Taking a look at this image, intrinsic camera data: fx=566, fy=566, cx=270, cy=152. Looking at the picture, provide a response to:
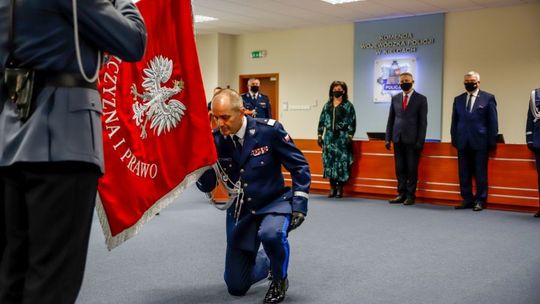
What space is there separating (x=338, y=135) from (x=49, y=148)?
6216 millimetres

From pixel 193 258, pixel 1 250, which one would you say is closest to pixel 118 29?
pixel 1 250

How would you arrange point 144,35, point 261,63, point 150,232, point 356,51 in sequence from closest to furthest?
point 144,35 < point 150,232 < point 356,51 < point 261,63

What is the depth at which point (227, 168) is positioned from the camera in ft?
9.95

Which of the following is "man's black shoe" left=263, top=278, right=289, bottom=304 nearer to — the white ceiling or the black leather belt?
the black leather belt

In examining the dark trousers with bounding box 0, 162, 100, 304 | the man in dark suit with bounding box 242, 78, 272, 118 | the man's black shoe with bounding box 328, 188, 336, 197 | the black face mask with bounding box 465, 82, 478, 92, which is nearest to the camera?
the dark trousers with bounding box 0, 162, 100, 304

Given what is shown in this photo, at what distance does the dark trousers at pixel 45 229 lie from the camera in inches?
49.3

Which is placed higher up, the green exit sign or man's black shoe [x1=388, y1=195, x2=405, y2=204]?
the green exit sign

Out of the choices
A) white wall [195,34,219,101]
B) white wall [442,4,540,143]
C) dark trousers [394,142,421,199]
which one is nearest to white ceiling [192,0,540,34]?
white wall [442,4,540,143]

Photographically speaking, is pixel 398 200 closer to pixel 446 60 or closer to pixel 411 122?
pixel 411 122

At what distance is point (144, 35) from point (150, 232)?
364 cm

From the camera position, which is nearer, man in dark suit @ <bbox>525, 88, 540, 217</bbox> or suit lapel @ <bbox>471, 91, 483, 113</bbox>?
man in dark suit @ <bbox>525, 88, 540, 217</bbox>

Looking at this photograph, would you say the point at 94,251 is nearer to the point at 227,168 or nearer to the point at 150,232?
the point at 150,232

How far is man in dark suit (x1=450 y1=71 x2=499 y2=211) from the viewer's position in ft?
20.9

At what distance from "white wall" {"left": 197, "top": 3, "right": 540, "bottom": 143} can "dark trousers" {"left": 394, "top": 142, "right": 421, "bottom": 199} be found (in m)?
3.31
